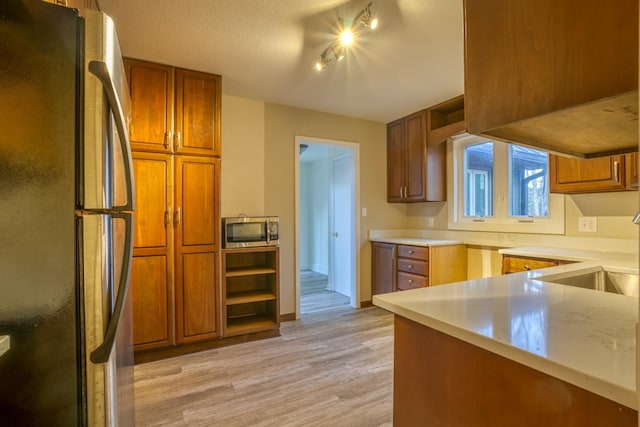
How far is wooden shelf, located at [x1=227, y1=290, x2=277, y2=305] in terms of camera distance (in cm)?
287

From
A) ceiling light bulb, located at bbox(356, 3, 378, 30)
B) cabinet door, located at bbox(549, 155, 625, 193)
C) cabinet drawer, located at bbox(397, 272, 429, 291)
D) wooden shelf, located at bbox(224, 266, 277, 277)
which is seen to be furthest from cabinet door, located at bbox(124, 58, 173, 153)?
cabinet door, located at bbox(549, 155, 625, 193)

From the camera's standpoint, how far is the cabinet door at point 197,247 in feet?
8.52

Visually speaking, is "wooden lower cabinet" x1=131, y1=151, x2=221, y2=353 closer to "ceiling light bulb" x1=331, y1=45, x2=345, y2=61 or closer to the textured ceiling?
the textured ceiling

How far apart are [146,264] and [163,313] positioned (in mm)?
435

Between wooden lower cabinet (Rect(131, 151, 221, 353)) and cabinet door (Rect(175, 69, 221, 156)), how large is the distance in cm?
11

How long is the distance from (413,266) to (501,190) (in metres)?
1.21

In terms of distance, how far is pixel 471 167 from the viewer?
358 cm

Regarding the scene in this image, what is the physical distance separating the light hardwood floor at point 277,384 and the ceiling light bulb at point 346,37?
2.41 m

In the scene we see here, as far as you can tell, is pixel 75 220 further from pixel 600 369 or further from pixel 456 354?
pixel 600 369

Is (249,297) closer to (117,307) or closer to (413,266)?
(413,266)

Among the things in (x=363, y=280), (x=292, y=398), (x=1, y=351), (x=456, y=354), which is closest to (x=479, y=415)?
(x=456, y=354)

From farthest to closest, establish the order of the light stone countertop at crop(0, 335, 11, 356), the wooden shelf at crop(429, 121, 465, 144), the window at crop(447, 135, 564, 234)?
the wooden shelf at crop(429, 121, 465, 144) < the window at crop(447, 135, 564, 234) < the light stone countertop at crop(0, 335, 11, 356)

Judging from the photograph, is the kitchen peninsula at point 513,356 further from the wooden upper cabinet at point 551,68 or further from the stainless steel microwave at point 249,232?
the stainless steel microwave at point 249,232

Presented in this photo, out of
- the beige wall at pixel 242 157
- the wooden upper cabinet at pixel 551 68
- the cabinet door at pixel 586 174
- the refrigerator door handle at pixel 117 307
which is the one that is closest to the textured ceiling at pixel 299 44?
the beige wall at pixel 242 157
